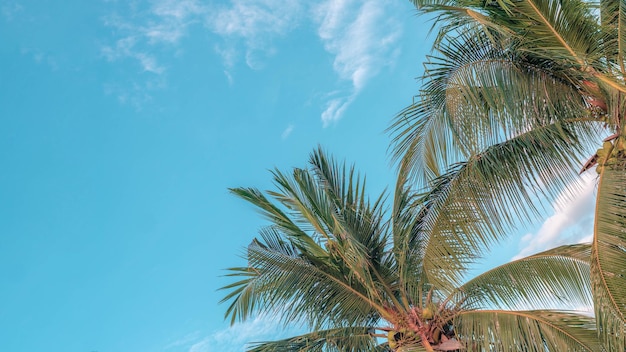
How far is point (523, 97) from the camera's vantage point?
7.82 meters

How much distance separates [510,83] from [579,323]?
3.18m

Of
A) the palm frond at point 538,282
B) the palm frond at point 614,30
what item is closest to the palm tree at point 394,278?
the palm frond at point 538,282

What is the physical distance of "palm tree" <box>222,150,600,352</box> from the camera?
8664 mm

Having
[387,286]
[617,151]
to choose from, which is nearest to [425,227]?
[387,286]

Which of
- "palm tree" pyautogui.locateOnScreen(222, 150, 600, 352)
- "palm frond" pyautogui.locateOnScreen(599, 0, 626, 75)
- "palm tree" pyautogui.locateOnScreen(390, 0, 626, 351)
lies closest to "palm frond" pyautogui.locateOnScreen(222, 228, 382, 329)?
"palm tree" pyautogui.locateOnScreen(222, 150, 600, 352)

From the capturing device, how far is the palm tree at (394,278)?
341 inches

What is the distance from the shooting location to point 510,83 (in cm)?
788

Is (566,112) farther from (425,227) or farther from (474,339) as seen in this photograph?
(474,339)

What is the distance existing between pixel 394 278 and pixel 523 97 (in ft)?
11.5

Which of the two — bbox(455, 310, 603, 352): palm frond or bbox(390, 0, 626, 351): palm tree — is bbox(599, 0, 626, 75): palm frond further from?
bbox(455, 310, 603, 352): palm frond

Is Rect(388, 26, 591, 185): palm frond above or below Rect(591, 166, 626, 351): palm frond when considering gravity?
above

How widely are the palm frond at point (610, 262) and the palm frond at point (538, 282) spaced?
6.00ft

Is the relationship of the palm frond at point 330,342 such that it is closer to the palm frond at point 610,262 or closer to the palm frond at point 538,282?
the palm frond at point 538,282

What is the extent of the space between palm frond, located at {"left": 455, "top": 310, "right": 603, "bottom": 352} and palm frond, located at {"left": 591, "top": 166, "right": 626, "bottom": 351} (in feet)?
4.93
